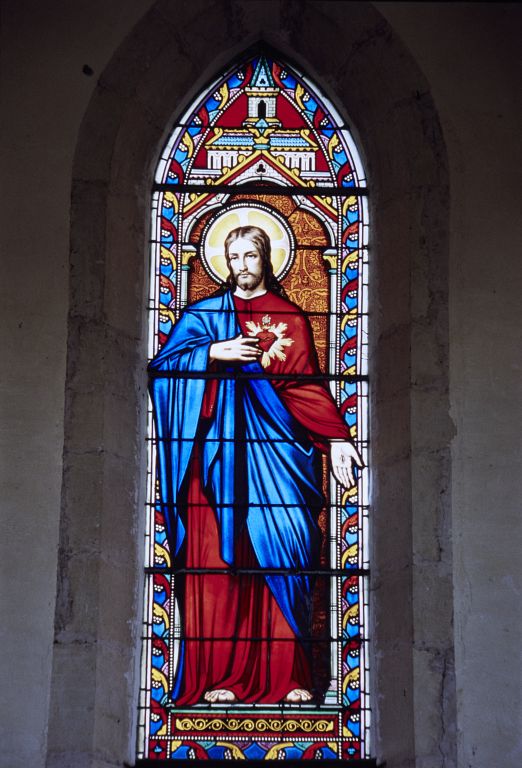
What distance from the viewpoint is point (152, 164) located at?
9594mm

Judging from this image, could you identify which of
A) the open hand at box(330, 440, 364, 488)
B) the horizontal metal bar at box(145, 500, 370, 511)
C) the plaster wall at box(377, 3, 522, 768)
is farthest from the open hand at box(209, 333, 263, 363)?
the plaster wall at box(377, 3, 522, 768)

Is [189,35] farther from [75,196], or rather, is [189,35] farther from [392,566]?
[392,566]

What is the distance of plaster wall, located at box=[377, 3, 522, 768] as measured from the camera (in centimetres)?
849

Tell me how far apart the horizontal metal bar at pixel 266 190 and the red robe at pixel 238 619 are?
108 cm

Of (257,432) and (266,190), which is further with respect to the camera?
(266,190)

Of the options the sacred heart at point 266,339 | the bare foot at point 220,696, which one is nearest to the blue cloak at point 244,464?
the sacred heart at point 266,339

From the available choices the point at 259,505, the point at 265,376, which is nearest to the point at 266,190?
the point at 265,376

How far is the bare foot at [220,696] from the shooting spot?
28.9 feet

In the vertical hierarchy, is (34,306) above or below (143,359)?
above

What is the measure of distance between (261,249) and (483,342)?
4.27ft

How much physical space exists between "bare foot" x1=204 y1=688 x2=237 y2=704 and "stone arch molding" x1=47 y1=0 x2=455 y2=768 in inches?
14.6

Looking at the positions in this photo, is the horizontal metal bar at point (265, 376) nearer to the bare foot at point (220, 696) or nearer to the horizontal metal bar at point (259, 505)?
the horizontal metal bar at point (259, 505)

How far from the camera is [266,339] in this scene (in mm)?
9414

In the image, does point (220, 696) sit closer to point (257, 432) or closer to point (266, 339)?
point (257, 432)
